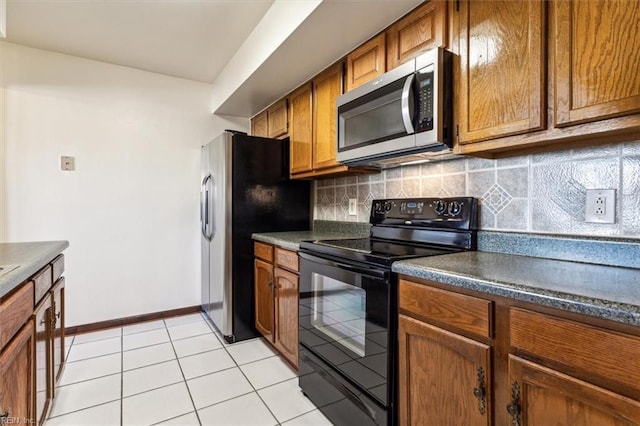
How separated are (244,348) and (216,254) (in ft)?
2.58

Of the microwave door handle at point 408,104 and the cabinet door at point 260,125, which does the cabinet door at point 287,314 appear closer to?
the microwave door handle at point 408,104

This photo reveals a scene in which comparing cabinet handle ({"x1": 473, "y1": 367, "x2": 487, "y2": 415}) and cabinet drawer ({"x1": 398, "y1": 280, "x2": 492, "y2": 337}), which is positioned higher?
cabinet drawer ({"x1": 398, "y1": 280, "x2": 492, "y2": 337})

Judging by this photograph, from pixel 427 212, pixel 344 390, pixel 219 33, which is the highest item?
pixel 219 33

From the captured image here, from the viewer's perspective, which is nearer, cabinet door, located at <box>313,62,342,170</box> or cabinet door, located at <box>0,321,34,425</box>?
cabinet door, located at <box>0,321,34,425</box>

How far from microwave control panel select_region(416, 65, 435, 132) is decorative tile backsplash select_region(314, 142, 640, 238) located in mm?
368

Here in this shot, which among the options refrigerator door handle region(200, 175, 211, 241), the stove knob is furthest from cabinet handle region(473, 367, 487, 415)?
refrigerator door handle region(200, 175, 211, 241)

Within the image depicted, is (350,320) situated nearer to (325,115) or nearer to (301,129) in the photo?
(325,115)

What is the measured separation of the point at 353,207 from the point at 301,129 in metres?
0.74

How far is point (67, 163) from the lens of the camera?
106 inches

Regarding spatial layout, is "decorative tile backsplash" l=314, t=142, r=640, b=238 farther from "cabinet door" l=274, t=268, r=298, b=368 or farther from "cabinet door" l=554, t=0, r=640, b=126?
"cabinet door" l=274, t=268, r=298, b=368

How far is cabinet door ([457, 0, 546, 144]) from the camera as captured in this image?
113 centimetres

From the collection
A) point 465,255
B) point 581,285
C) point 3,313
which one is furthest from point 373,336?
point 3,313

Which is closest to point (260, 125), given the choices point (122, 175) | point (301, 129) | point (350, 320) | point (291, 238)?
point (301, 129)

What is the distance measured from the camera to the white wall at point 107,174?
2537 millimetres
